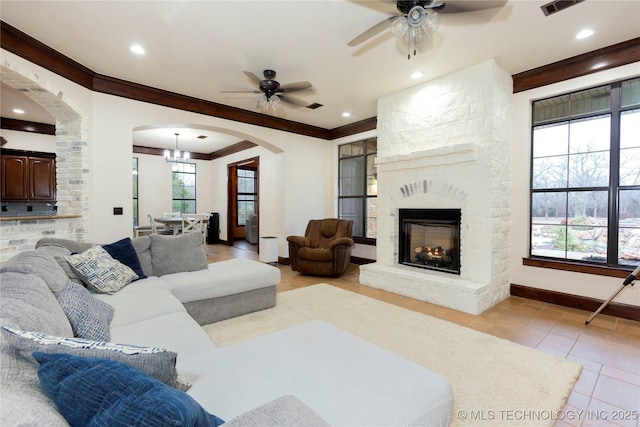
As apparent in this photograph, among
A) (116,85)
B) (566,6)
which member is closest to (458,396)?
(566,6)

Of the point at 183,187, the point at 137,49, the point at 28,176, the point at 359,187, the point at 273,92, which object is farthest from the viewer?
the point at 183,187

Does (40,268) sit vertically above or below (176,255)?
above

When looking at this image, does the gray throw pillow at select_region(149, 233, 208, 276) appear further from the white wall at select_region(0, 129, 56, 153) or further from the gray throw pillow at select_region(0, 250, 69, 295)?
the white wall at select_region(0, 129, 56, 153)

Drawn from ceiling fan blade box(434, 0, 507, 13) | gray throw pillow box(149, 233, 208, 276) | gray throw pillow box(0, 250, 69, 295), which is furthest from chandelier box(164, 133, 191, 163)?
ceiling fan blade box(434, 0, 507, 13)

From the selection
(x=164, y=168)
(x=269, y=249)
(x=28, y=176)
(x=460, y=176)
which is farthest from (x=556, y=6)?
(x=164, y=168)

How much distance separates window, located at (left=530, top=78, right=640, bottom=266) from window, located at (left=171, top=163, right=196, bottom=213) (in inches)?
344

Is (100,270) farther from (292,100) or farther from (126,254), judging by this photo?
(292,100)

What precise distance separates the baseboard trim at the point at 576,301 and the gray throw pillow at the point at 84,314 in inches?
171

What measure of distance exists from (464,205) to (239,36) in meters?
3.13

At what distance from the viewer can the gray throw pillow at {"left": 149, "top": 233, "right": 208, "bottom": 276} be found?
318 centimetres

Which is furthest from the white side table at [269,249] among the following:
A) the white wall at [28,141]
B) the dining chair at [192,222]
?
the white wall at [28,141]

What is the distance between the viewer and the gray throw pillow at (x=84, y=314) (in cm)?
157

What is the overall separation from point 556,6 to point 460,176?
5.80ft

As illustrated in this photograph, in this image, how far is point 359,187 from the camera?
599 centimetres
